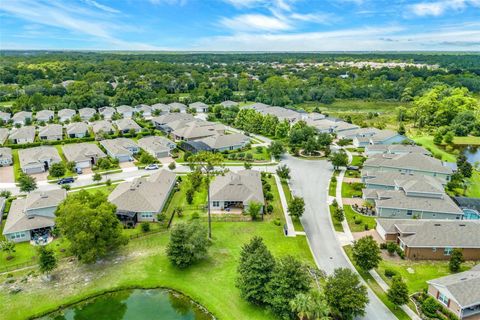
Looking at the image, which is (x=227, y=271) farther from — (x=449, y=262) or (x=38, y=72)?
(x=38, y=72)

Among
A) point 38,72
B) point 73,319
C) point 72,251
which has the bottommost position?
point 73,319

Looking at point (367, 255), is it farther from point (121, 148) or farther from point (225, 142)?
point (121, 148)

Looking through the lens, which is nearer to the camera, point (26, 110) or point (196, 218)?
point (196, 218)

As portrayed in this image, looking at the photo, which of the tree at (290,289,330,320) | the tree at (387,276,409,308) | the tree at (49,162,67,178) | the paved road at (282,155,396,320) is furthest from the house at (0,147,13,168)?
the tree at (387,276,409,308)

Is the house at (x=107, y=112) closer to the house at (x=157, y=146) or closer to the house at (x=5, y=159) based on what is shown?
the house at (x=157, y=146)

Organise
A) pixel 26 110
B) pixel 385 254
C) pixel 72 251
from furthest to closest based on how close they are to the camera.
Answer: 1. pixel 26 110
2. pixel 385 254
3. pixel 72 251

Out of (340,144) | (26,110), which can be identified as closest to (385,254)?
(340,144)
